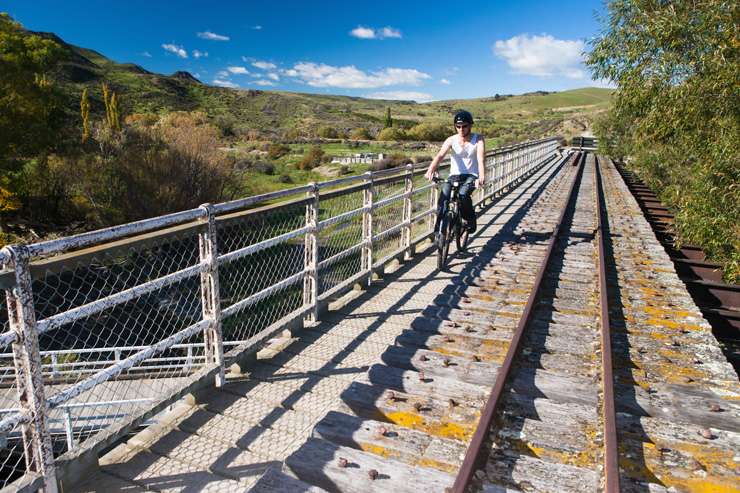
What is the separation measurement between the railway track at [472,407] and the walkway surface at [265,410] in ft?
0.04

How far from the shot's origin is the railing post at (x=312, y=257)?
18.4ft

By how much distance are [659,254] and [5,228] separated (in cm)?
2385

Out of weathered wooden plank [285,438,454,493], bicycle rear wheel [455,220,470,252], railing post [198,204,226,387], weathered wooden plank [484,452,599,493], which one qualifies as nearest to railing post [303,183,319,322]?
railing post [198,204,226,387]

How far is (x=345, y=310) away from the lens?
648cm

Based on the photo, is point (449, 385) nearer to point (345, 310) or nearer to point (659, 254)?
point (345, 310)

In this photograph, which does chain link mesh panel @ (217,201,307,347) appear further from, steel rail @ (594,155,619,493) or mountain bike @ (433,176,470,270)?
steel rail @ (594,155,619,493)

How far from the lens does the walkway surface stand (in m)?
3.23

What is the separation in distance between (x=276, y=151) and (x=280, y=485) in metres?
51.6

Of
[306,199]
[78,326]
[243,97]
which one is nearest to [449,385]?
[306,199]

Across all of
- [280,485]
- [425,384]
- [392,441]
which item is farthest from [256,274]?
[280,485]

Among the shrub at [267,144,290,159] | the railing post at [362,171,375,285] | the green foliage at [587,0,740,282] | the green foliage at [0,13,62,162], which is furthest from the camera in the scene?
the shrub at [267,144,290,159]

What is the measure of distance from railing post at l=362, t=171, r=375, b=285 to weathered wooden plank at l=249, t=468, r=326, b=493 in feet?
14.4

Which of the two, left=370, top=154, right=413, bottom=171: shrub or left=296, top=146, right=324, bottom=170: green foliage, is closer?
left=370, top=154, right=413, bottom=171: shrub

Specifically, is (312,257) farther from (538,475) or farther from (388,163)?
(388,163)
